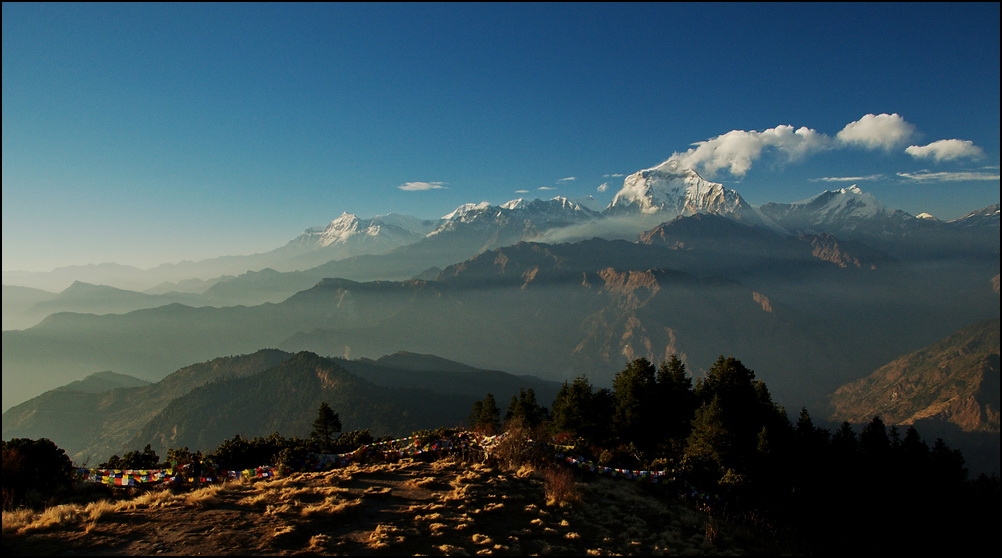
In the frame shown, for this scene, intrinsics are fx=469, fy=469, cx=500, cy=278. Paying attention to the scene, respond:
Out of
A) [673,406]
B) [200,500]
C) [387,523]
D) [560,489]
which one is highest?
[200,500]

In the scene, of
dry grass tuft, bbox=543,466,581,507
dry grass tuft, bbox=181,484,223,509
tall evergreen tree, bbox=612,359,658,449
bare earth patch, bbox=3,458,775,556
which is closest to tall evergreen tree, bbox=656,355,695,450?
tall evergreen tree, bbox=612,359,658,449

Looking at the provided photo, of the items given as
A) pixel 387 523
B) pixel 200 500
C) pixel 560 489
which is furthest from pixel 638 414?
pixel 200 500

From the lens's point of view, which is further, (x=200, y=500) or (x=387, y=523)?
(x=200, y=500)

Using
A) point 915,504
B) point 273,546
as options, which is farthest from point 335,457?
point 915,504

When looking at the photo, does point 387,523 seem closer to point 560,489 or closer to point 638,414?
point 560,489

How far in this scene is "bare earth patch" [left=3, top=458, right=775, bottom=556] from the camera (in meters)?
14.7

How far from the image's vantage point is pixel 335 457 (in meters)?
26.2

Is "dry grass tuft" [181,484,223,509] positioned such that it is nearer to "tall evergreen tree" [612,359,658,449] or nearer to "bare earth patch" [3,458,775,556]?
"bare earth patch" [3,458,775,556]

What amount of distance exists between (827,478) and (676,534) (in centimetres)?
2655

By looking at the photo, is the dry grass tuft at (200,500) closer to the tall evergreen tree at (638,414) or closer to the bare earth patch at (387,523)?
the bare earth patch at (387,523)

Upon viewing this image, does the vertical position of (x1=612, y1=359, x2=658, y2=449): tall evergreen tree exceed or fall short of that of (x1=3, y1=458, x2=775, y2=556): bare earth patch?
it falls short

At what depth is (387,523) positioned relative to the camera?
16.9 m

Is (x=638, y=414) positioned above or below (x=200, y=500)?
below

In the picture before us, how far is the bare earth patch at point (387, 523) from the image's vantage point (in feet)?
48.3
